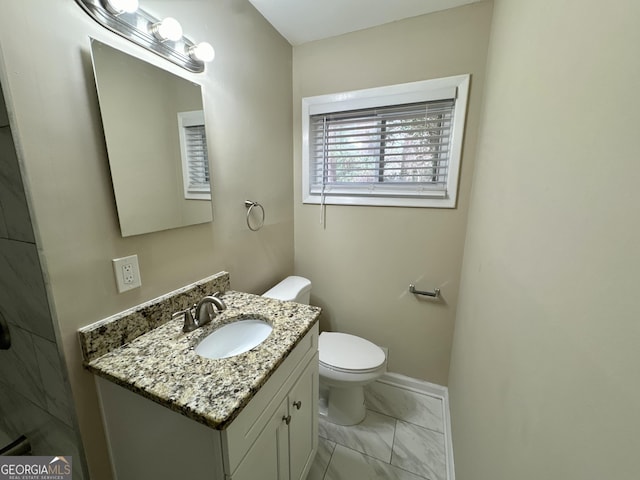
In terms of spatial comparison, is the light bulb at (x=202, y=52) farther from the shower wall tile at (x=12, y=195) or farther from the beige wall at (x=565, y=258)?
the beige wall at (x=565, y=258)

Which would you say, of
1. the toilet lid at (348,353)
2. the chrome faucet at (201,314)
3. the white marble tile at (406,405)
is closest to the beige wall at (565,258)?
the toilet lid at (348,353)

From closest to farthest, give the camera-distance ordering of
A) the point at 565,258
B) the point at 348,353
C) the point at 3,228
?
the point at 565,258, the point at 3,228, the point at 348,353

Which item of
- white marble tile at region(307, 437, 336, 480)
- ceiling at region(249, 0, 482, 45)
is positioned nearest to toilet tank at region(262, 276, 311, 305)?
white marble tile at region(307, 437, 336, 480)

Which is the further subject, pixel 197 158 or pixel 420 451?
pixel 420 451

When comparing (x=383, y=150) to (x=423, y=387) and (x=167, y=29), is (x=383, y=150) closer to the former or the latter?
(x=167, y=29)

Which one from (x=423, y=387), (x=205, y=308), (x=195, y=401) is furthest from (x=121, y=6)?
(x=423, y=387)

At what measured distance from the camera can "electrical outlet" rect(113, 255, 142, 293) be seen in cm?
87

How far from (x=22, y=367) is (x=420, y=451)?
Answer: 188 centimetres

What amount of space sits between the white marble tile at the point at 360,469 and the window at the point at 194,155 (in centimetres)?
155

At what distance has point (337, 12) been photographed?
1.41 m

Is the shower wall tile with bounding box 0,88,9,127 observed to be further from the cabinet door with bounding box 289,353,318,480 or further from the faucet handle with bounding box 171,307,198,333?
the cabinet door with bounding box 289,353,318,480

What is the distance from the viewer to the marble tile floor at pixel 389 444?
1324 mm

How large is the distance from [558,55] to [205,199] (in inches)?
49.9

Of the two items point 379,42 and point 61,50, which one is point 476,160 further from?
point 61,50
